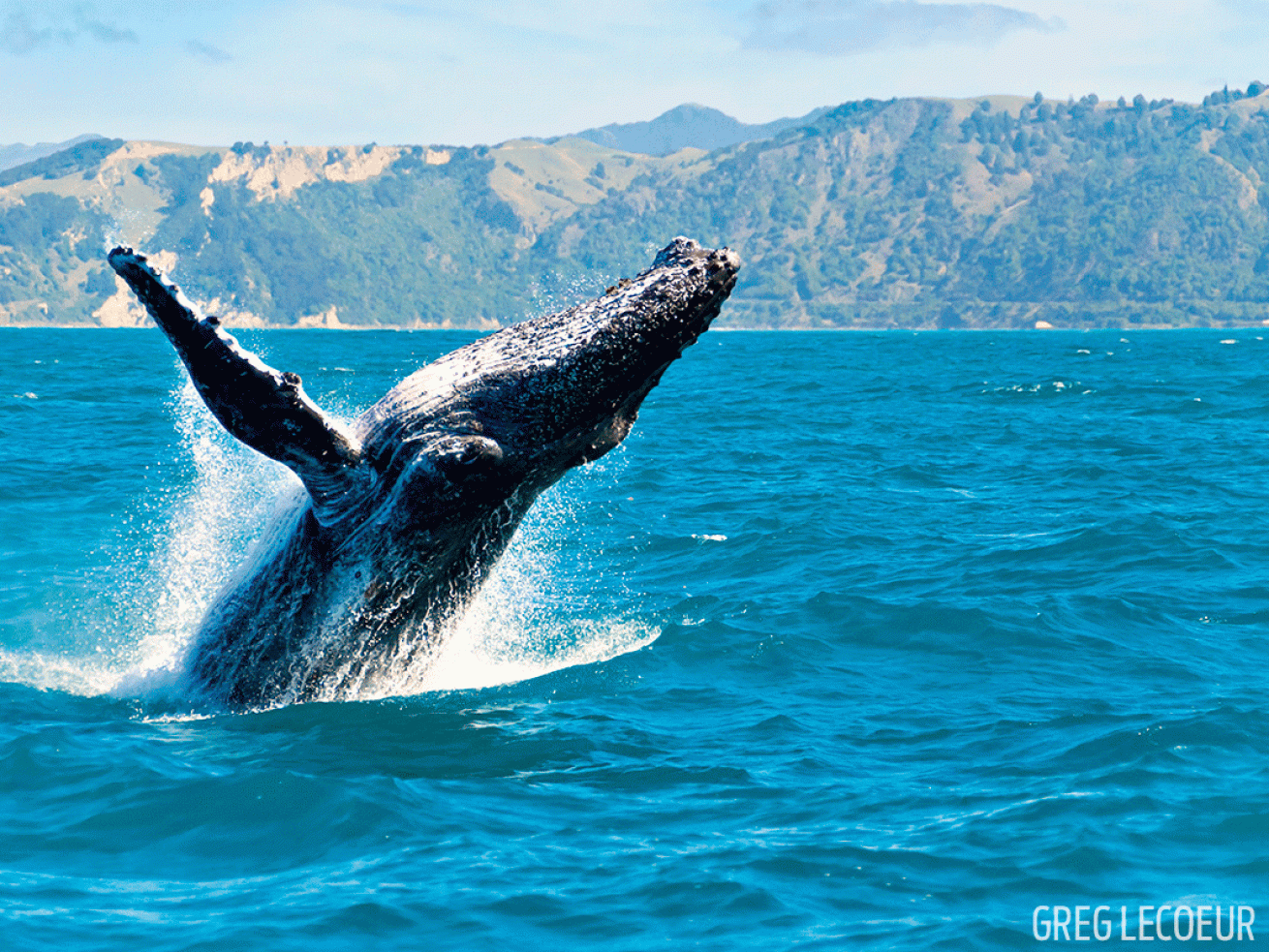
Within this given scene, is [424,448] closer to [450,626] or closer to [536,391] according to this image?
[536,391]

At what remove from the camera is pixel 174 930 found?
6148mm

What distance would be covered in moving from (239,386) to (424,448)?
1192 millimetres

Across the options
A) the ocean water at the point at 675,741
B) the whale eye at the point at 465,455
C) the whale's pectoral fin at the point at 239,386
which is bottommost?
the ocean water at the point at 675,741

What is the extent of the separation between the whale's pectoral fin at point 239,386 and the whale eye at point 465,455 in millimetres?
633

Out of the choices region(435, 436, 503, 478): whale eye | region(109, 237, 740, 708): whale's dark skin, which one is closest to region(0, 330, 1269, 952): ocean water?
region(109, 237, 740, 708): whale's dark skin

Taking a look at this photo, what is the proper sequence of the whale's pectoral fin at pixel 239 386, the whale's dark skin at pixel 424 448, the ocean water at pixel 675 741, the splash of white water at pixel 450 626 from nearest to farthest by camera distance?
the ocean water at pixel 675 741, the whale's pectoral fin at pixel 239 386, the whale's dark skin at pixel 424 448, the splash of white water at pixel 450 626

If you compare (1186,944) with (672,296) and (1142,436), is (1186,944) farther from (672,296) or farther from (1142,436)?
(1142,436)

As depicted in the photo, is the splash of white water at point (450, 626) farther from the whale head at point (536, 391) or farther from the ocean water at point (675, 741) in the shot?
the whale head at point (536, 391)

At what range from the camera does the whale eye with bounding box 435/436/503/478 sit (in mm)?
7707

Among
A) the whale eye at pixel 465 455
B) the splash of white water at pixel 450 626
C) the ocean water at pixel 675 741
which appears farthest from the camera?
the splash of white water at pixel 450 626

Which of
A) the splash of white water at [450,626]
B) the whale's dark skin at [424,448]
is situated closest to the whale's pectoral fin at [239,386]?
the whale's dark skin at [424,448]

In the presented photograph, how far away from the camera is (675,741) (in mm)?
9195

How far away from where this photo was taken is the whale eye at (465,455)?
7.71 metres

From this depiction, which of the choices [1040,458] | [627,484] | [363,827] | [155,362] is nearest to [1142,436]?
[1040,458]
